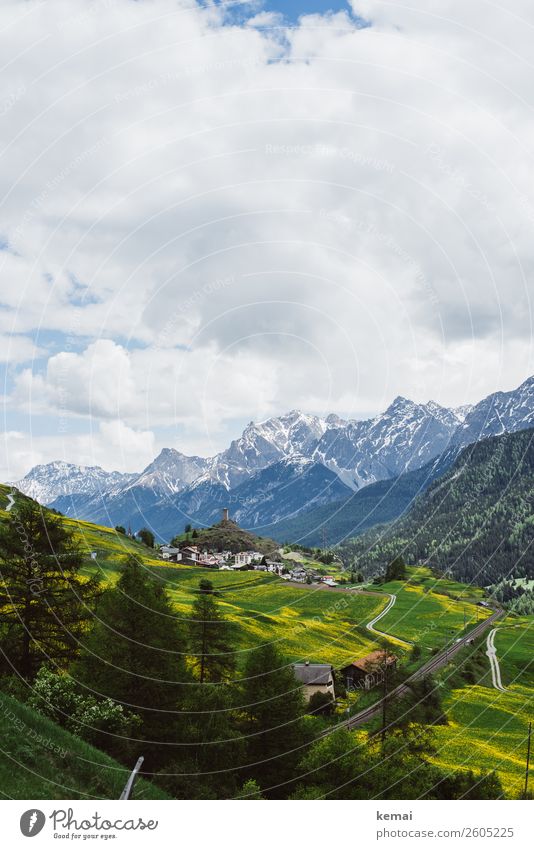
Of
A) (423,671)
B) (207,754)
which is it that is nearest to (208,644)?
(207,754)

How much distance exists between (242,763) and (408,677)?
49585 millimetres

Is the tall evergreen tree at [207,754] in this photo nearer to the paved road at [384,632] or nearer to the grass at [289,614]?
the grass at [289,614]

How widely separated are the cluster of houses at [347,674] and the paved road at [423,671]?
8.95ft

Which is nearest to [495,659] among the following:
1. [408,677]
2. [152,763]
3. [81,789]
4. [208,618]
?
[408,677]

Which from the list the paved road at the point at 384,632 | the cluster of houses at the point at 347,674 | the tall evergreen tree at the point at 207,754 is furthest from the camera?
the paved road at the point at 384,632

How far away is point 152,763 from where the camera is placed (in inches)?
1485

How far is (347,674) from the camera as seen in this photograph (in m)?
88.5

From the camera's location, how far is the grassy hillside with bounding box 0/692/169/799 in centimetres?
2226

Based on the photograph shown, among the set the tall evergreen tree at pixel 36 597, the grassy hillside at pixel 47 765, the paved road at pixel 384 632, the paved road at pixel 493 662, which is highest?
the tall evergreen tree at pixel 36 597

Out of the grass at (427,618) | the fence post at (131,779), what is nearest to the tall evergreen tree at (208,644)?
the fence post at (131,779)

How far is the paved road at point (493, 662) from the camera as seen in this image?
104 metres

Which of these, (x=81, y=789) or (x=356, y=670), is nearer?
(x=81, y=789)
